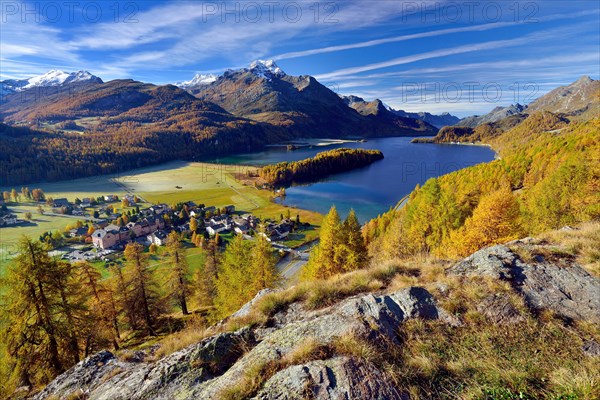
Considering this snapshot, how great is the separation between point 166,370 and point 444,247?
2482 cm

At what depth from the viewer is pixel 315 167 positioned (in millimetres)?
157125

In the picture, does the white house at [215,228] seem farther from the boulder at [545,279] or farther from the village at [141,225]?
the boulder at [545,279]

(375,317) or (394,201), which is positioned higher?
(375,317)

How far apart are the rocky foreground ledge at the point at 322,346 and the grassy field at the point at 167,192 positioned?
59990 millimetres

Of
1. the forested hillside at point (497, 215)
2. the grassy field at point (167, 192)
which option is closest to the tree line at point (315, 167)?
the grassy field at point (167, 192)

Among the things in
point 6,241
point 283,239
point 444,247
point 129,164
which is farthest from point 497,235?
point 129,164

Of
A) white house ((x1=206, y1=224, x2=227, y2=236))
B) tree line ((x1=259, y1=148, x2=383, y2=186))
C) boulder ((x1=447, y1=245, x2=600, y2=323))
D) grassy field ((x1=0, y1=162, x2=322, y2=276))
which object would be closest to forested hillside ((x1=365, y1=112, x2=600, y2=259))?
boulder ((x1=447, y1=245, x2=600, y2=323))

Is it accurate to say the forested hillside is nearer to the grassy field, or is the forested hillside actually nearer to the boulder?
the boulder

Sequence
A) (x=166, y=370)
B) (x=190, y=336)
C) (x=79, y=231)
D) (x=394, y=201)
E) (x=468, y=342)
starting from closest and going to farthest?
(x=468, y=342), (x=166, y=370), (x=190, y=336), (x=79, y=231), (x=394, y=201)

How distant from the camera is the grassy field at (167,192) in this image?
269 ft

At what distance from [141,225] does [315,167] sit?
9700 centimetres

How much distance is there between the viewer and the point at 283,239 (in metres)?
71.1

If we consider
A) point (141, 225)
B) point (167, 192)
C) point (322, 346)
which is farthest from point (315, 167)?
point (322, 346)

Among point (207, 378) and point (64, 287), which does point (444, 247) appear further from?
point (64, 287)
